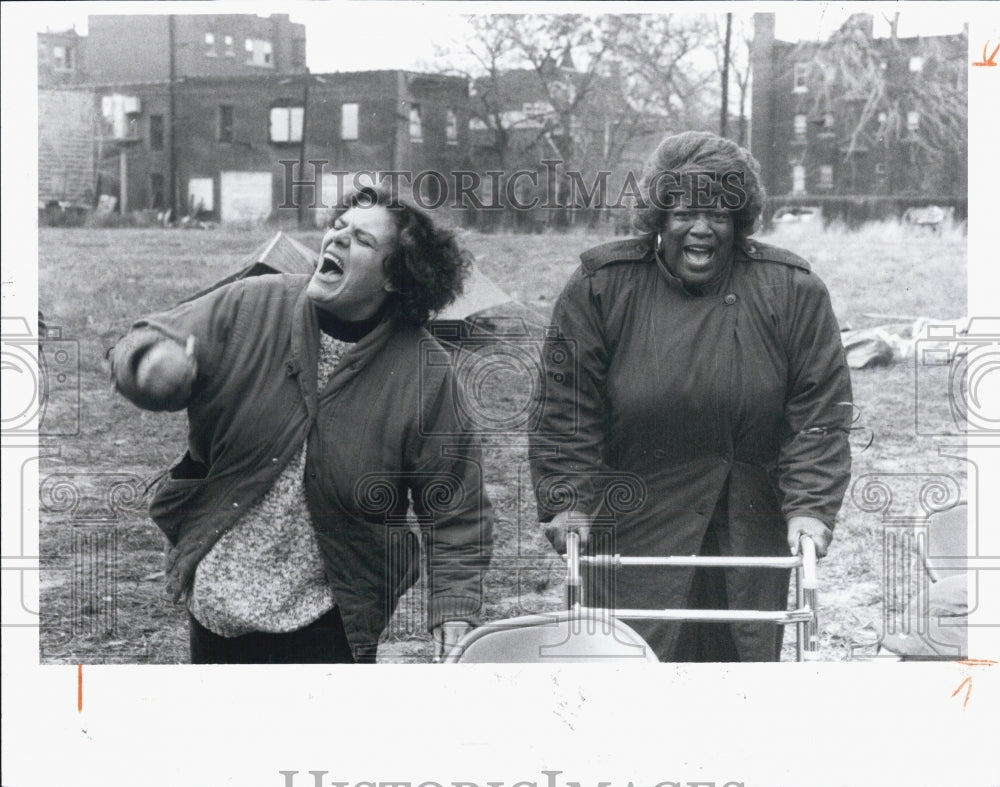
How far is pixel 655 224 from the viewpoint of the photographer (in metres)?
4.64

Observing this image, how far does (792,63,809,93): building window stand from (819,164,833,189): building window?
259mm

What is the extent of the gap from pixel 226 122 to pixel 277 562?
1.46m

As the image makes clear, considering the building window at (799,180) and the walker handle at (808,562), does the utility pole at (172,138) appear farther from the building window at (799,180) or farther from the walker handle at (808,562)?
the walker handle at (808,562)

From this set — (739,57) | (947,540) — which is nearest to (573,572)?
(947,540)

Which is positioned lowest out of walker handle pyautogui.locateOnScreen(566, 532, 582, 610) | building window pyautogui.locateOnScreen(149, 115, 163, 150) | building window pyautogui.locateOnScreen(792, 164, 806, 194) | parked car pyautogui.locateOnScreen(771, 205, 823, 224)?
walker handle pyautogui.locateOnScreen(566, 532, 582, 610)

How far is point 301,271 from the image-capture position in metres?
4.60

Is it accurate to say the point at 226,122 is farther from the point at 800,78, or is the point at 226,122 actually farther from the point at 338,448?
the point at 800,78

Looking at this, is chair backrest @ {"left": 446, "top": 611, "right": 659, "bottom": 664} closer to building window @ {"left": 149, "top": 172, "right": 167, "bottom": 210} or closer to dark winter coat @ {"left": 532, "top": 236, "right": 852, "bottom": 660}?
dark winter coat @ {"left": 532, "top": 236, "right": 852, "bottom": 660}

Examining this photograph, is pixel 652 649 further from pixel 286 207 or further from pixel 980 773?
pixel 286 207

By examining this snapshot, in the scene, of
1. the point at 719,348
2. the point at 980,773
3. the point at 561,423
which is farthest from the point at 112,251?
the point at 980,773

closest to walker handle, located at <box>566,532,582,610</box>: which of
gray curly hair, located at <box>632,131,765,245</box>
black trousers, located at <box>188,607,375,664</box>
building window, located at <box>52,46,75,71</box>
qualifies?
black trousers, located at <box>188,607,375,664</box>

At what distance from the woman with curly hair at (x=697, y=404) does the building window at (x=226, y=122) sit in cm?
122

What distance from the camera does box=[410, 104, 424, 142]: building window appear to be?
15.5 ft

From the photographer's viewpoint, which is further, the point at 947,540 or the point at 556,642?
the point at 947,540
